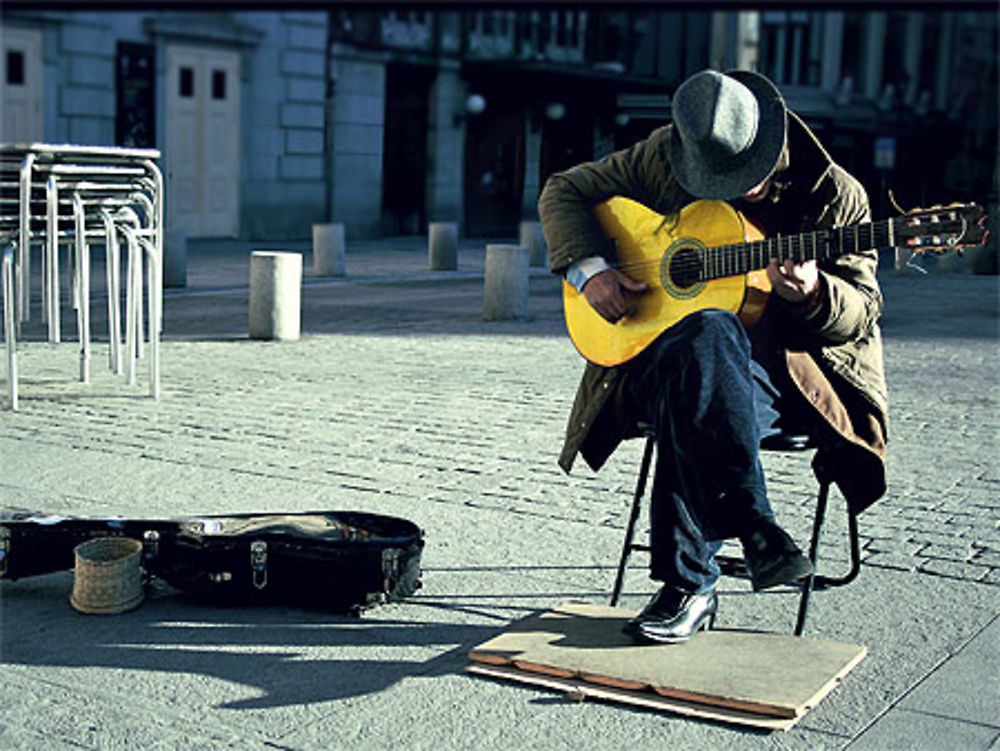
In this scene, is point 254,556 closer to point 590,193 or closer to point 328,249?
point 590,193

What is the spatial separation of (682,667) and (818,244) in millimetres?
1054

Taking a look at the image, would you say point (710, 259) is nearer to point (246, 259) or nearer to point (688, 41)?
point (246, 259)

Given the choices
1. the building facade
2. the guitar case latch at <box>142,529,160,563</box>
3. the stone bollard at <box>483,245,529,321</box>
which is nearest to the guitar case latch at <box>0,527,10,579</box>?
the guitar case latch at <box>142,529,160,563</box>

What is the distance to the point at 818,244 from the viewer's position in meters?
3.37

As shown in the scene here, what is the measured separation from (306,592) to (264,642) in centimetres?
29

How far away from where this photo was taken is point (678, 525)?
3.43 m

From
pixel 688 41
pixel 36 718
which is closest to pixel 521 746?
pixel 36 718

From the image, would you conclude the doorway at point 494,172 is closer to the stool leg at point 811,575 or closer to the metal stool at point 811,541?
the metal stool at point 811,541

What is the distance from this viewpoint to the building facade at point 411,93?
20.2 m

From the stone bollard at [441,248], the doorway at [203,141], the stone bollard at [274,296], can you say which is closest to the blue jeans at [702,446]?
the stone bollard at [274,296]

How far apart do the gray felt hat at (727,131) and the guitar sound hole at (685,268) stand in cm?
15

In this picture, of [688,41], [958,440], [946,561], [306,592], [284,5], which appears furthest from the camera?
[688,41]

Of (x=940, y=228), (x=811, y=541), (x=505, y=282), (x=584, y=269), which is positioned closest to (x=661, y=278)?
(x=584, y=269)

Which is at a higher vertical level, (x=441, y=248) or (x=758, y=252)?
(x=758, y=252)
